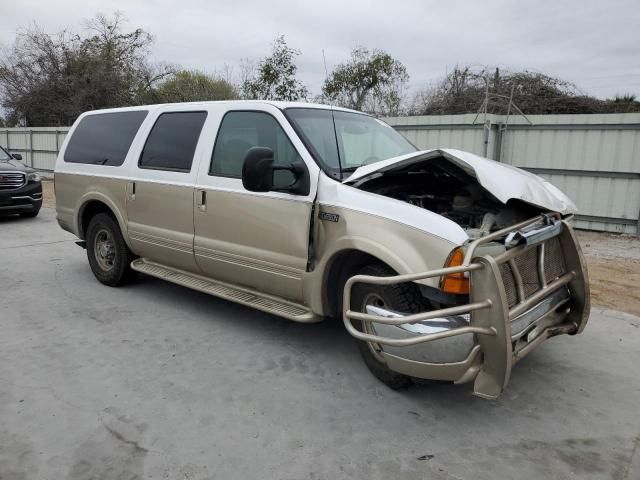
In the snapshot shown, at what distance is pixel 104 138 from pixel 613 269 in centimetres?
653

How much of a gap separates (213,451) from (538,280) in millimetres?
2266

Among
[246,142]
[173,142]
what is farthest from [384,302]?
[173,142]

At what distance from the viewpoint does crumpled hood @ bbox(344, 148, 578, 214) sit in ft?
10.8

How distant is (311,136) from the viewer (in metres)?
4.11

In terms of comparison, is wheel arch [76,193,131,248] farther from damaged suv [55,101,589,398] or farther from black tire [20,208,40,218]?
black tire [20,208,40,218]

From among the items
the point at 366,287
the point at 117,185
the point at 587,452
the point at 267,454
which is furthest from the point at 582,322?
the point at 117,185

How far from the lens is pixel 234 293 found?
4.53 m

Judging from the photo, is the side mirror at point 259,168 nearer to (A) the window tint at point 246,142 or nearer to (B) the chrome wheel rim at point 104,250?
(A) the window tint at point 246,142

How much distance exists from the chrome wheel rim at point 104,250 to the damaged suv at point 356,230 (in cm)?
29

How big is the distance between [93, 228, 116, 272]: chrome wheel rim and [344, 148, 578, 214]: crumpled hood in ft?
11.3

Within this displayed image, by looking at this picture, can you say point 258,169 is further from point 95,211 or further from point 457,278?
point 95,211

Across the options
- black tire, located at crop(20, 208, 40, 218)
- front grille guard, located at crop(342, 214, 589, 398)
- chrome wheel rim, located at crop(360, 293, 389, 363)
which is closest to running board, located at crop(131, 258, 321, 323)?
chrome wheel rim, located at crop(360, 293, 389, 363)

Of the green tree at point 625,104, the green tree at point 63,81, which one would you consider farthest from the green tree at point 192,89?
the green tree at point 625,104

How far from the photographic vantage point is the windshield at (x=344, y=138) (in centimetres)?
405
